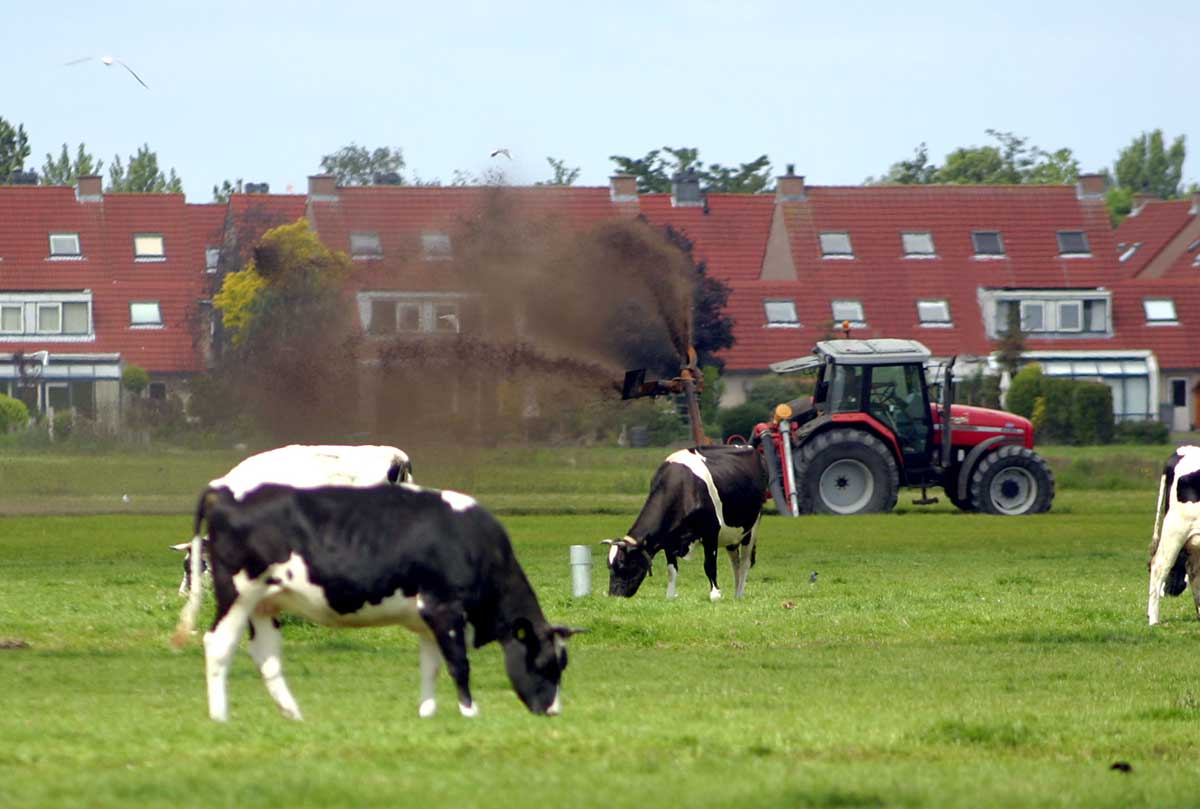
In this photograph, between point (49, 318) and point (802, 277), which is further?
point (802, 277)

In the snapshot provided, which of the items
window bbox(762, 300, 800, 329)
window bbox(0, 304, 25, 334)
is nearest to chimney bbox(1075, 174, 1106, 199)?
window bbox(762, 300, 800, 329)

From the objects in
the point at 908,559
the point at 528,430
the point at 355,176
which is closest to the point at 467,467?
the point at 528,430

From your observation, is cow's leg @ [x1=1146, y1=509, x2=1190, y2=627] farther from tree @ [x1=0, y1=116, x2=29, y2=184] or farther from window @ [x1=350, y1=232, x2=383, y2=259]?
tree @ [x1=0, y1=116, x2=29, y2=184]

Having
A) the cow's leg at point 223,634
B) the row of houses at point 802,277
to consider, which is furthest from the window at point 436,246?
the cow's leg at point 223,634

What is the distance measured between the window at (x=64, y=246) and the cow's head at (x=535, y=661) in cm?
6508

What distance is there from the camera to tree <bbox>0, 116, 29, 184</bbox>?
107 meters

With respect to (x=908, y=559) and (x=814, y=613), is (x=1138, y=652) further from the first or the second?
(x=908, y=559)

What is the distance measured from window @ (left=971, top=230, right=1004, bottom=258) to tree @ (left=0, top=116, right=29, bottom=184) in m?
54.2

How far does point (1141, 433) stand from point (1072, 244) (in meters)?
17.1

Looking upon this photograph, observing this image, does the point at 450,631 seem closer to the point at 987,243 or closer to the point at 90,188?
the point at 90,188

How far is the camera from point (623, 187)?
3167 inches

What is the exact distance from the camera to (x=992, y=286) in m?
79.4

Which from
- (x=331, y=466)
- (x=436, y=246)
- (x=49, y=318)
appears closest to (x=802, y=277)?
(x=49, y=318)

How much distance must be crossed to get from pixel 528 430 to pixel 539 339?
7.64 feet
